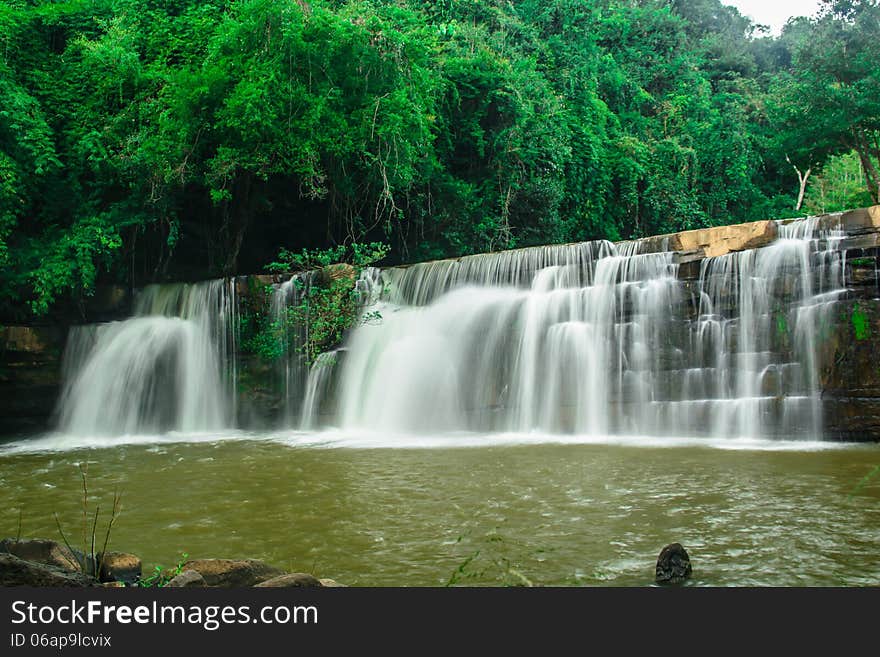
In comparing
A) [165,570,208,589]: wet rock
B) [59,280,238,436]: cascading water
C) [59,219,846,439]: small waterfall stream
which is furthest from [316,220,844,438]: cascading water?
[165,570,208,589]: wet rock

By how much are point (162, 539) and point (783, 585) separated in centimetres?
436

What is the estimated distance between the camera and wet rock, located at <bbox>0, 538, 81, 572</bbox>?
399cm

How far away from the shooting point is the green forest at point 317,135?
46.6ft

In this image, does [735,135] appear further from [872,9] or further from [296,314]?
[296,314]

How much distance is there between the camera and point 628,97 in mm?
29359

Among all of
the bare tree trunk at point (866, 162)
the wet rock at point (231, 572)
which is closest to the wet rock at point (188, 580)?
the wet rock at point (231, 572)

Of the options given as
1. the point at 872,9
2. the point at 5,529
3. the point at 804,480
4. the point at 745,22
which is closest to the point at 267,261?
the point at 5,529

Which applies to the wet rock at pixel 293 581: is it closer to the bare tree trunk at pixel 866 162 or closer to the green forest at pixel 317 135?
the green forest at pixel 317 135

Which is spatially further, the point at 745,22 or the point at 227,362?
the point at 745,22

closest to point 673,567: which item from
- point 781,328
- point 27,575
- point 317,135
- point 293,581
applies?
point 293,581

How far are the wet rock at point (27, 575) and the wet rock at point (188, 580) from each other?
413mm

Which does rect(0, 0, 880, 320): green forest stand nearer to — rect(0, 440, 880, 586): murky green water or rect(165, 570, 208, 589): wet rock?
rect(0, 440, 880, 586): murky green water

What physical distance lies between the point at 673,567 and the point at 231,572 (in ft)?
8.14

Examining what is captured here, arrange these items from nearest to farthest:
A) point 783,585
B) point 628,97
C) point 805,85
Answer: point 783,585 → point 805,85 → point 628,97
